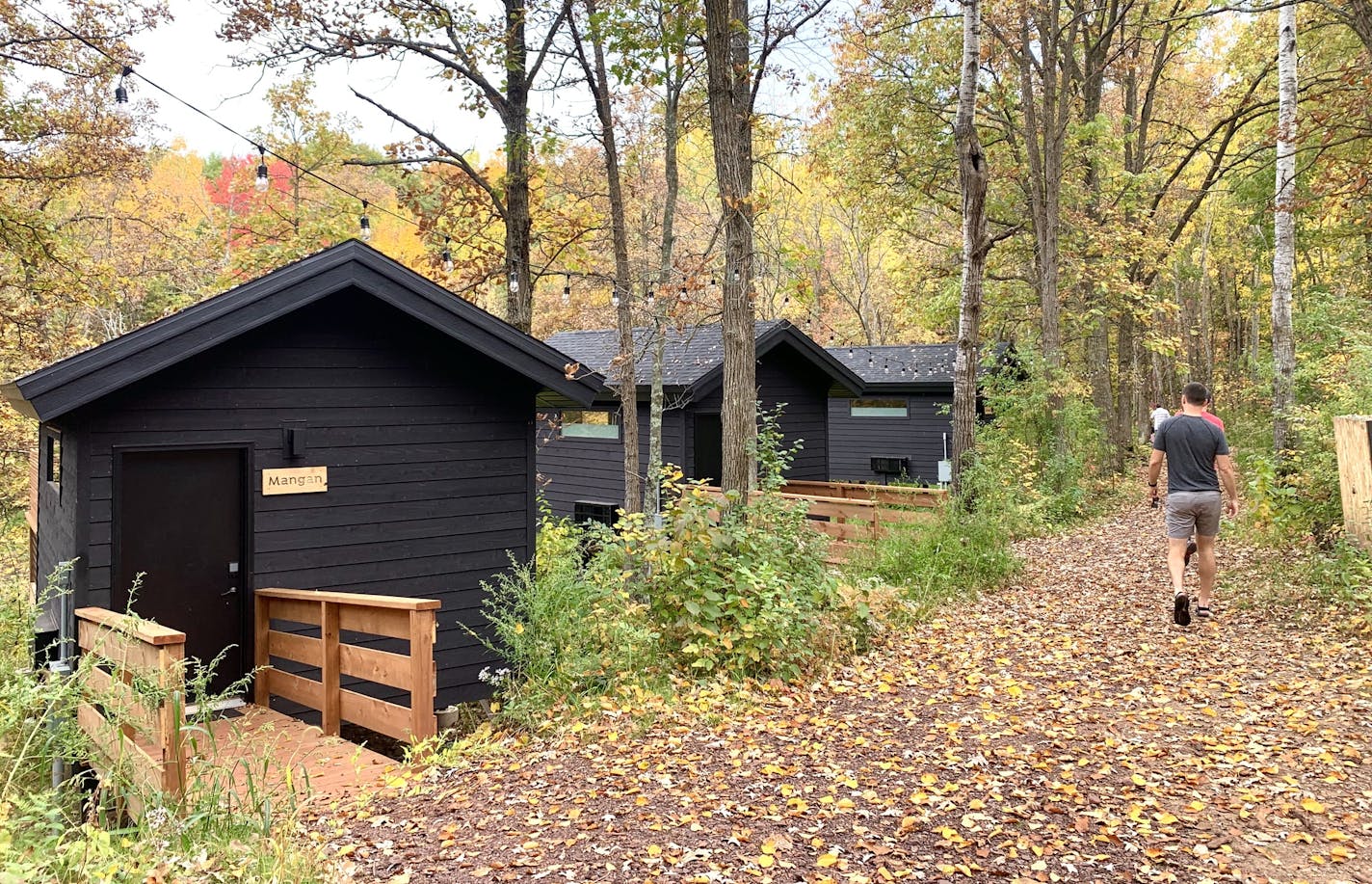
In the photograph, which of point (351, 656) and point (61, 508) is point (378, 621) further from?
point (61, 508)

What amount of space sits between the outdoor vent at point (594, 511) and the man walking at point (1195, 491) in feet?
37.2

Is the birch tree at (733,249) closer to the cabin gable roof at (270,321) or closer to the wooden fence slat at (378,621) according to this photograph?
the cabin gable roof at (270,321)

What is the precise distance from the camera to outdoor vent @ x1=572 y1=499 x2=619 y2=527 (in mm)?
17844

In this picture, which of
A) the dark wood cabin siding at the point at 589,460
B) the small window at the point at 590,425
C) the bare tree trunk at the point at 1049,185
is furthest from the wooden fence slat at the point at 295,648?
the bare tree trunk at the point at 1049,185

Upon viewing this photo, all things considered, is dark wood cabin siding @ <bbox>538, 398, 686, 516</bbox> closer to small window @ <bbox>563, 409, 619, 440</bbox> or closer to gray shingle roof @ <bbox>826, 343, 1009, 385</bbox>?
small window @ <bbox>563, 409, 619, 440</bbox>

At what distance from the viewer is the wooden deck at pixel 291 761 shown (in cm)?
→ 489

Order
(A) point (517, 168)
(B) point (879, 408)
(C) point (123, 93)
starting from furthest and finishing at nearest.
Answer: (B) point (879, 408) < (A) point (517, 168) < (C) point (123, 93)

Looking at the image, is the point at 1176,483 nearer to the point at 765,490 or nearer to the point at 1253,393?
the point at 765,490

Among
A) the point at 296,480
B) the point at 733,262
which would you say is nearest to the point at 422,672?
the point at 296,480

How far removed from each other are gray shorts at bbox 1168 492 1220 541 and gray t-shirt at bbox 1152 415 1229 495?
0.22 feet

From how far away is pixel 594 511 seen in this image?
719 inches

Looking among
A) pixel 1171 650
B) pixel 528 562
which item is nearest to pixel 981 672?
pixel 1171 650

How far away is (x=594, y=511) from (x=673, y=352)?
11.8 feet

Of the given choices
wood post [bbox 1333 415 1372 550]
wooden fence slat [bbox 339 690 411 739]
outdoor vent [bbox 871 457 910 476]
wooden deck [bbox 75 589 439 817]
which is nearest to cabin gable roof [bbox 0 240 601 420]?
wooden deck [bbox 75 589 439 817]
